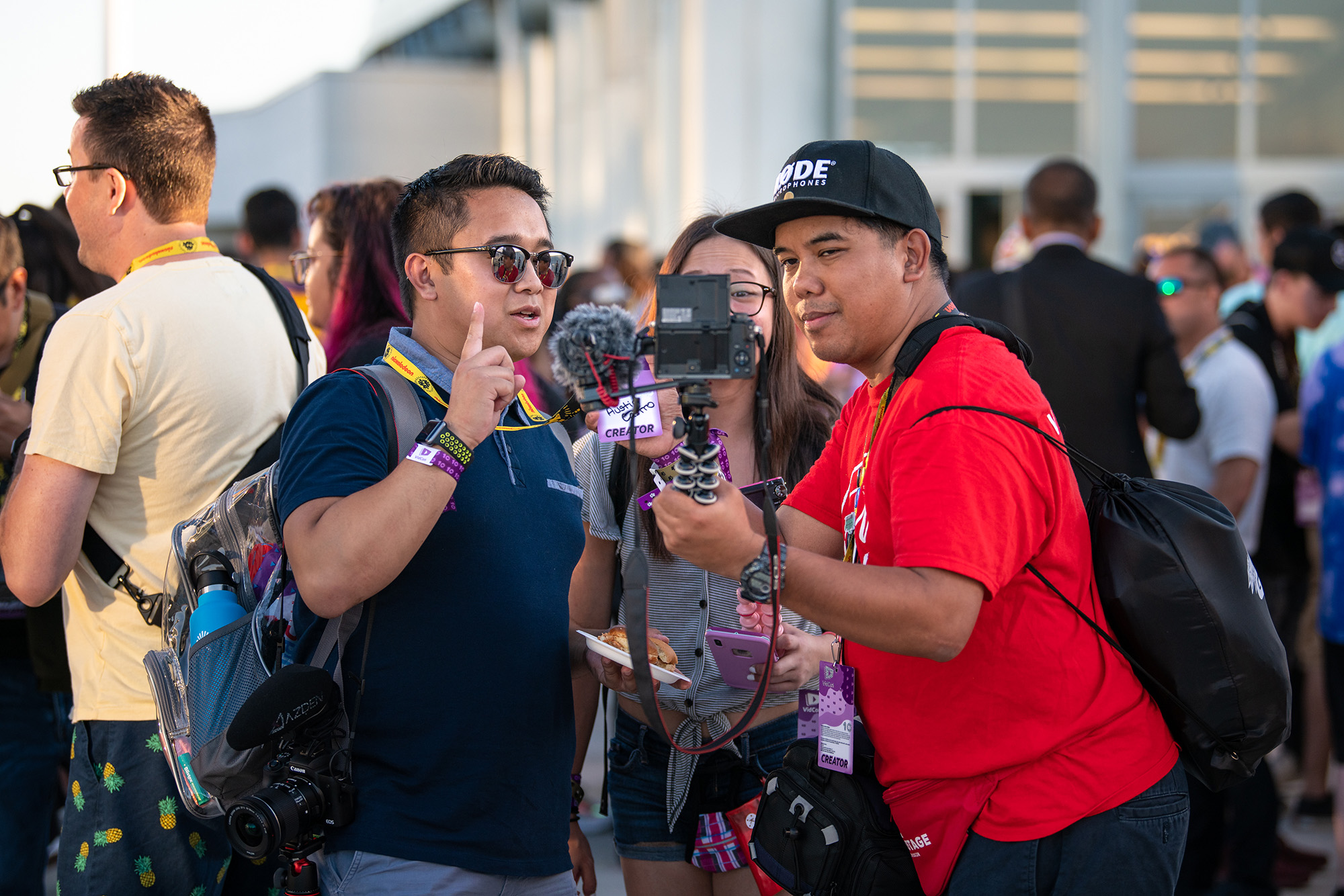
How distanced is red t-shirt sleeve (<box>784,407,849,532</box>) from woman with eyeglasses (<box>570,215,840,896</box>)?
0.27 m

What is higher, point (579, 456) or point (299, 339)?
point (299, 339)

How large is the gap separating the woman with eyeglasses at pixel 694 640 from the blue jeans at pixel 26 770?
4.92 ft

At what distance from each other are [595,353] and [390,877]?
1016 mm

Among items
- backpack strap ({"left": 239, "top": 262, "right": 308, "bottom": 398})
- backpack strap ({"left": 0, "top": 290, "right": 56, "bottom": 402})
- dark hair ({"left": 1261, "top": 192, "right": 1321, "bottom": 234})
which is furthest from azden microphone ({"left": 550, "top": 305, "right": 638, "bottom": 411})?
dark hair ({"left": 1261, "top": 192, "right": 1321, "bottom": 234})

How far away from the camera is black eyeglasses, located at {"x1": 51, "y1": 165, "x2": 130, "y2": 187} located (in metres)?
2.71

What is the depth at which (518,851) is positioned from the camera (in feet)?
7.06

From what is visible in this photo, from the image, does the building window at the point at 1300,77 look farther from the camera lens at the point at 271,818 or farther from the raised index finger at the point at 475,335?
the camera lens at the point at 271,818

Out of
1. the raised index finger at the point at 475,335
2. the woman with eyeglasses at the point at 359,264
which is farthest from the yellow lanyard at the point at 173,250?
the raised index finger at the point at 475,335

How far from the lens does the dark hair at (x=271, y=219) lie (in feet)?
19.7

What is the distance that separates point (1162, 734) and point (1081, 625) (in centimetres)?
27

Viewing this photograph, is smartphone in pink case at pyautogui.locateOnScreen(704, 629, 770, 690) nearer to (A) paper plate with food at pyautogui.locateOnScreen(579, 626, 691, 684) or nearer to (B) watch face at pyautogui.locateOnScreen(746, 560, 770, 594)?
(A) paper plate with food at pyautogui.locateOnScreen(579, 626, 691, 684)

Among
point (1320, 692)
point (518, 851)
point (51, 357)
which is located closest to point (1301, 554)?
point (1320, 692)

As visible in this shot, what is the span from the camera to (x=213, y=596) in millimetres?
2240

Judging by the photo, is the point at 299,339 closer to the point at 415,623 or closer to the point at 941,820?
the point at 415,623
